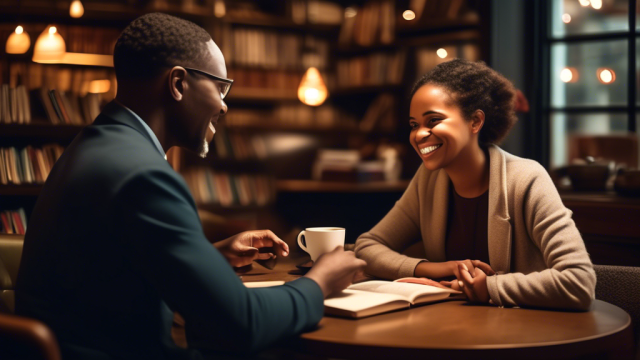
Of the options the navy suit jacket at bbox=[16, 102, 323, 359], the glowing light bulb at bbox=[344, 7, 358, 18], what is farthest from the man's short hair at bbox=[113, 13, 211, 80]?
the glowing light bulb at bbox=[344, 7, 358, 18]

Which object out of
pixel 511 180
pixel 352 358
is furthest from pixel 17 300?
pixel 511 180

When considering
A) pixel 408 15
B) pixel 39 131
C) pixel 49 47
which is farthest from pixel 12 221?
pixel 408 15

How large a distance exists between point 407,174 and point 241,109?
5.05 ft

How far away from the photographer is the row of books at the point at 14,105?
4.29 m

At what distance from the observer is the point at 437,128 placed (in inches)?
71.5

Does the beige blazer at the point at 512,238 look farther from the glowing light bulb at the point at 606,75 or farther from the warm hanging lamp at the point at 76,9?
the warm hanging lamp at the point at 76,9

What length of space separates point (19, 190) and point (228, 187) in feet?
5.38

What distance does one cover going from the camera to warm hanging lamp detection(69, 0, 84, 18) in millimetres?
4672

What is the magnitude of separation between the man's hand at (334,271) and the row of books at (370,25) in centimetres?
441

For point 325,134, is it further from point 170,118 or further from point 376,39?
point 170,118

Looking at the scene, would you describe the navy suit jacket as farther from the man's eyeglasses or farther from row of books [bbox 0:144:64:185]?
row of books [bbox 0:144:64:185]

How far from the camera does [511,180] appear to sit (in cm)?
174

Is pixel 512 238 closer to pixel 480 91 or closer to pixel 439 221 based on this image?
pixel 439 221

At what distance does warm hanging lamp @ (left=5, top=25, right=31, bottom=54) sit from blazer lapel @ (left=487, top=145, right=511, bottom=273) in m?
3.78
